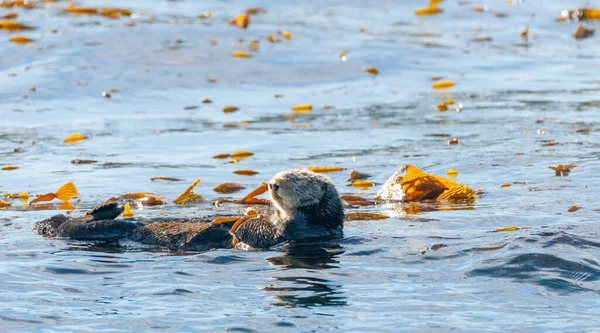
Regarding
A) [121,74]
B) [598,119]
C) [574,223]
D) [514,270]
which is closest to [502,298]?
[514,270]

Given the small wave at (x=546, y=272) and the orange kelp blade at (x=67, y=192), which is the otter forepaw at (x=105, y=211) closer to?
the orange kelp blade at (x=67, y=192)

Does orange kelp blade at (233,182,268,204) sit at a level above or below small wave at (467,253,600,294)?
below

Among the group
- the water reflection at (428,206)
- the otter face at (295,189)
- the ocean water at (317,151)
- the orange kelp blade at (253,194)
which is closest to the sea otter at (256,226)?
the otter face at (295,189)

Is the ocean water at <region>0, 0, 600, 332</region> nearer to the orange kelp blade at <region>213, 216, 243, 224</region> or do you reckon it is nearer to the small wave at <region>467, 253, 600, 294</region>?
the small wave at <region>467, 253, 600, 294</region>

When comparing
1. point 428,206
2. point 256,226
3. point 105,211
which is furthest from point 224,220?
point 428,206

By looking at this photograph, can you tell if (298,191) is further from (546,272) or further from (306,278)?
(546,272)

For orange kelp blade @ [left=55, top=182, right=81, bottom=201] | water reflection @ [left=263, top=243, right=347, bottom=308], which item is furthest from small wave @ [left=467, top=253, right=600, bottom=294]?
orange kelp blade @ [left=55, top=182, right=81, bottom=201]

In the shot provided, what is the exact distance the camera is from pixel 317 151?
33.7 ft

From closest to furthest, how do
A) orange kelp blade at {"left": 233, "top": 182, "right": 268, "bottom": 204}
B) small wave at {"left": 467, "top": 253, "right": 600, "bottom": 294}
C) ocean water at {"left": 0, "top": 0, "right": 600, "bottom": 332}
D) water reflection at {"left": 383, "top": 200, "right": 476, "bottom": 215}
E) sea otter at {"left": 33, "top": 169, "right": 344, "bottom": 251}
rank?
ocean water at {"left": 0, "top": 0, "right": 600, "bottom": 332}, small wave at {"left": 467, "top": 253, "right": 600, "bottom": 294}, sea otter at {"left": 33, "top": 169, "right": 344, "bottom": 251}, water reflection at {"left": 383, "top": 200, "right": 476, "bottom": 215}, orange kelp blade at {"left": 233, "top": 182, "right": 268, "bottom": 204}

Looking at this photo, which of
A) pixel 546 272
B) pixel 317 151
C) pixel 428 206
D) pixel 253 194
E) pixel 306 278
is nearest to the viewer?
pixel 546 272

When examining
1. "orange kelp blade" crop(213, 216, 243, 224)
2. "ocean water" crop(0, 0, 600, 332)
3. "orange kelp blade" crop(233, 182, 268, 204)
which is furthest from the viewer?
"orange kelp blade" crop(233, 182, 268, 204)

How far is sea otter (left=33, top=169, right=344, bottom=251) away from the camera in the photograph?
6.35 metres

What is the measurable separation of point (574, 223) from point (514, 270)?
54.1 inches

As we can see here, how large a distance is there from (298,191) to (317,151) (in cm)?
391
